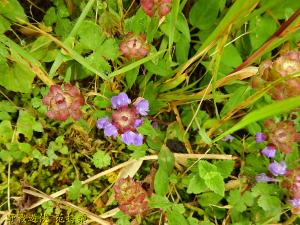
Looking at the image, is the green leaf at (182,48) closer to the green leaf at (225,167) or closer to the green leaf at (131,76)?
the green leaf at (131,76)

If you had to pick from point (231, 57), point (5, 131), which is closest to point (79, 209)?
point (5, 131)

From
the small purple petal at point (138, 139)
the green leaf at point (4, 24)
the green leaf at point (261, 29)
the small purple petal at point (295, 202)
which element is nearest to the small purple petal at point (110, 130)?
the small purple petal at point (138, 139)

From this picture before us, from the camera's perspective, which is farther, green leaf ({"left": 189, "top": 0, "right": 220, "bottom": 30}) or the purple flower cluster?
green leaf ({"left": 189, "top": 0, "right": 220, "bottom": 30})

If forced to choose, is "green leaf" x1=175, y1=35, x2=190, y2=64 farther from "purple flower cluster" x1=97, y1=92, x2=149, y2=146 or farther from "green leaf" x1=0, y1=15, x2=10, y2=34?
"green leaf" x1=0, y1=15, x2=10, y2=34

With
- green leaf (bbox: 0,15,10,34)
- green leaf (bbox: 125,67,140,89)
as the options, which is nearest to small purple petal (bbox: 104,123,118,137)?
green leaf (bbox: 125,67,140,89)

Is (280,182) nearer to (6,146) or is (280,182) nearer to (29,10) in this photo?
(6,146)

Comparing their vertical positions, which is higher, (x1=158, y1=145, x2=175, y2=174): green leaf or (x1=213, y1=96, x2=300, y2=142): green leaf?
(x1=213, y1=96, x2=300, y2=142): green leaf

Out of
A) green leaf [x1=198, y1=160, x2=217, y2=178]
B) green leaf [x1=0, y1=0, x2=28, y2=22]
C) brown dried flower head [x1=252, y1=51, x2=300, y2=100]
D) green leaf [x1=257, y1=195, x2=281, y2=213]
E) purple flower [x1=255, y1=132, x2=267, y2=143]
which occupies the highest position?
green leaf [x1=0, y1=0, x2=28, y2=22]
